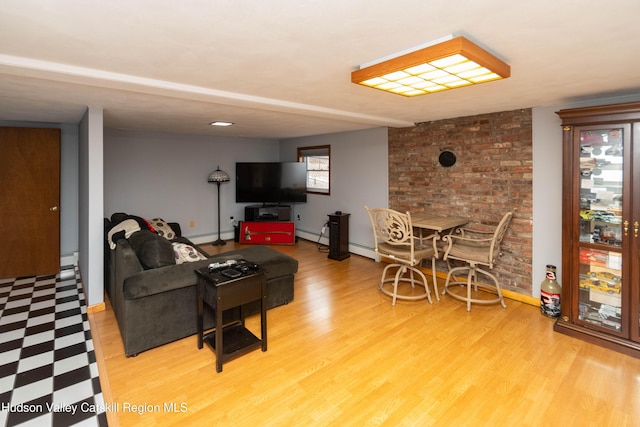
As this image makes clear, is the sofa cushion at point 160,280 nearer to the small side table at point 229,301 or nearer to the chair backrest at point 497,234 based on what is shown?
the small side table at point 229,301

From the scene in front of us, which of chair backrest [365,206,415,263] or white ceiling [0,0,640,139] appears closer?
white ceiling [0,0,640,139]

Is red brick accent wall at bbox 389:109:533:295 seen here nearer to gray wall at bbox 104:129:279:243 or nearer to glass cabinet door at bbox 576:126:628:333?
glass cabinet door at bbox 576:126:628:333

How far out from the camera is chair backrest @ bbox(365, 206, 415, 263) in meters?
3.36

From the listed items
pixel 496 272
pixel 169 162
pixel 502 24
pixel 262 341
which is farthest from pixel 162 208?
pixel 502 24

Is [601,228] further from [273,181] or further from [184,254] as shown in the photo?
[273,181]

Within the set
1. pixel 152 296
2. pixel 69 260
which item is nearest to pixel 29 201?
pixel 69 260

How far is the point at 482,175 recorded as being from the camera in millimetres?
3861

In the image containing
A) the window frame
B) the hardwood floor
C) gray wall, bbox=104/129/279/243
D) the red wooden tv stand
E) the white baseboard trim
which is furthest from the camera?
the red wooden tv stand

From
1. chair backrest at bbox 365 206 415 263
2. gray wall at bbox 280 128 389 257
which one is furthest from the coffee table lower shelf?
gray wall at bbox 280 128 389 257

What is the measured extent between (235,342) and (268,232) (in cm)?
374

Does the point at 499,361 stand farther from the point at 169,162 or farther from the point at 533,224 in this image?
the point at 169,162

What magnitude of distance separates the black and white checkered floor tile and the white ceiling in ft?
6.57

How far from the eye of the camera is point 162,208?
227 inches

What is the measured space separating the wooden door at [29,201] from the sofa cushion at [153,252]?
8.24ft
